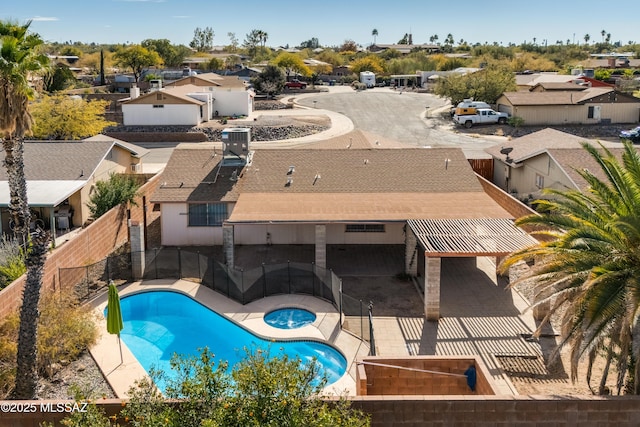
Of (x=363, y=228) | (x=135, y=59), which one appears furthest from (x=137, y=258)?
(x=135, y=59)

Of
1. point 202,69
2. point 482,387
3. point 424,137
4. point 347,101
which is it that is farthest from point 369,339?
point 202,69

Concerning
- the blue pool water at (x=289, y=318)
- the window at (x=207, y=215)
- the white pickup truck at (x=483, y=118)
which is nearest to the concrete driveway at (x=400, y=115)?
the white pickup truck at (x=483, y=118)

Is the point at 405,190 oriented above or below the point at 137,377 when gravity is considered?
above

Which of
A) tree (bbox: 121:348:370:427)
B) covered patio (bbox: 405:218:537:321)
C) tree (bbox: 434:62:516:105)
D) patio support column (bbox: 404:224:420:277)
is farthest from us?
tree (bbox: 434:62:516:105)

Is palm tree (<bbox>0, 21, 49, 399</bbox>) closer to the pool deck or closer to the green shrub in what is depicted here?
the pool deck

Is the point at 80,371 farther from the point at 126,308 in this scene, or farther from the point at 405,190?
the point at 405,190

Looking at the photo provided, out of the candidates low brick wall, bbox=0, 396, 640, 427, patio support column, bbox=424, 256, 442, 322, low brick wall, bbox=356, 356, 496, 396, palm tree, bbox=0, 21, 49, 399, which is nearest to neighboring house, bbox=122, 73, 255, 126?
patio support column, bbox=424, 256, 442, 322
